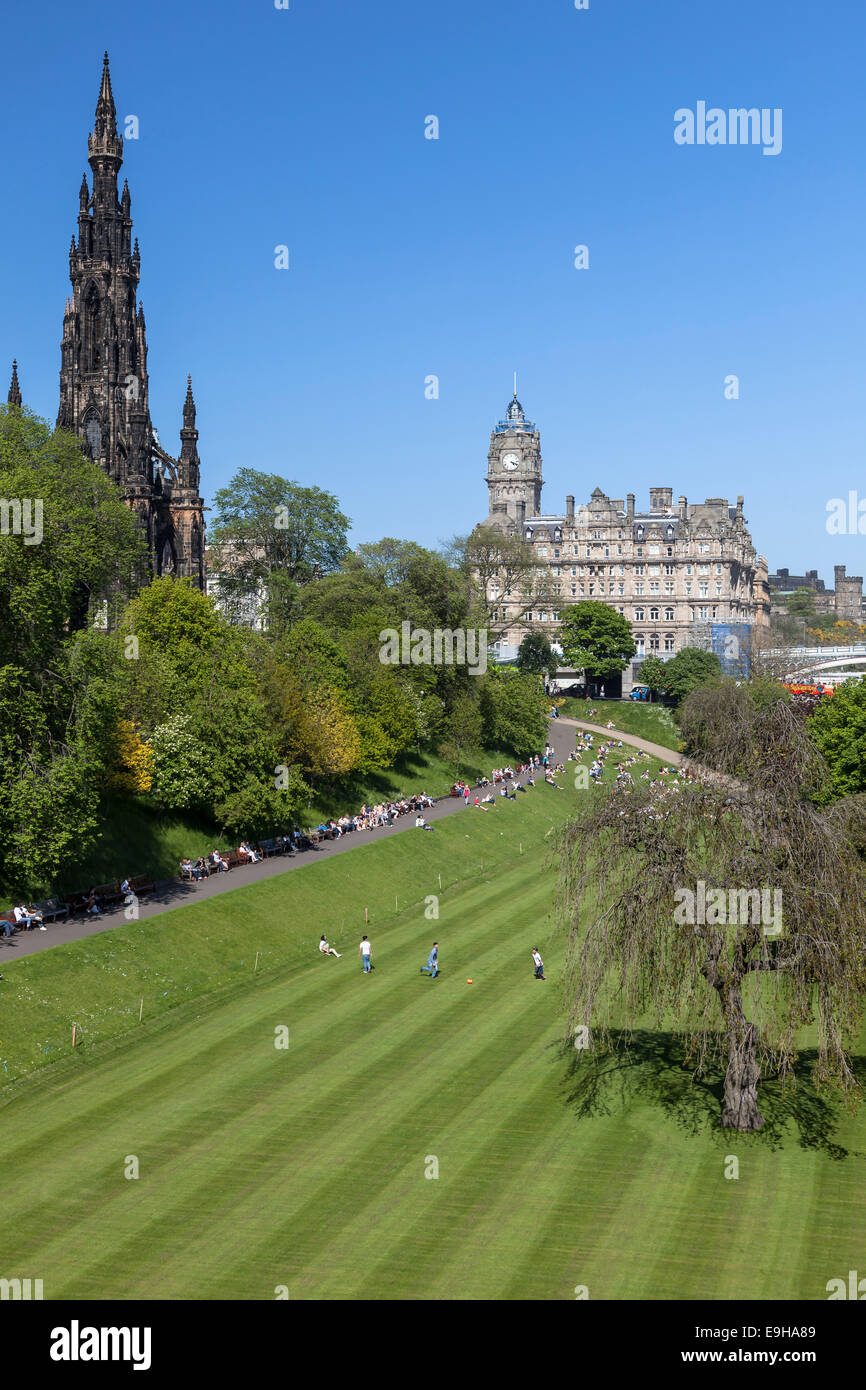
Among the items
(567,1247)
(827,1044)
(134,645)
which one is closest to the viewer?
(567,1247)

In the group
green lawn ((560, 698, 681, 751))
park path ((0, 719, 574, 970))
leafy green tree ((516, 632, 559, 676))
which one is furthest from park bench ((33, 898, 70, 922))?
leafy green tree ((516, 632, 559, 676))

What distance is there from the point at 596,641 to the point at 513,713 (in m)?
43.6

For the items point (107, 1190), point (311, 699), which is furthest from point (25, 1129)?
point (311, 699)

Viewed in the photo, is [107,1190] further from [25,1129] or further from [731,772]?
[731,772]

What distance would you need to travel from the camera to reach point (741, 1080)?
27.8 m

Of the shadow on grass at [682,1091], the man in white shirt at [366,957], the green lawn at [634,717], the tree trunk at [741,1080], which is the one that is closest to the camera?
the tree trunk at [741,1080]

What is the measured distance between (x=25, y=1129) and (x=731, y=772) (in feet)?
58.2

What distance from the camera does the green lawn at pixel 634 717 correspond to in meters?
110

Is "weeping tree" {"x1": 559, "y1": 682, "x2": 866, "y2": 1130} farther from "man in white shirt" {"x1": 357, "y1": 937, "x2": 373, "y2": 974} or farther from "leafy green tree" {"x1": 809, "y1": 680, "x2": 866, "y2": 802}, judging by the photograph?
"leafy green tree" {"x1": 809, "y1": 680, "x2": 866, "y2": 802}

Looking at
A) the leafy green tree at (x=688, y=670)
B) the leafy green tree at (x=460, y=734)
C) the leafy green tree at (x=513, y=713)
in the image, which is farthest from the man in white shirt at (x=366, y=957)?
the leafy green tree at (x=688, y=670)

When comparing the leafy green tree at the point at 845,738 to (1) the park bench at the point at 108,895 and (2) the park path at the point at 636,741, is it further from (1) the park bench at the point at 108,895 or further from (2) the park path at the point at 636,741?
(2) the park path at the point at 636,741

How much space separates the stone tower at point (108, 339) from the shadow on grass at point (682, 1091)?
62203 mm

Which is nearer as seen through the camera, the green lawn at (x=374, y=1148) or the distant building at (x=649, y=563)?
the green lawn at (x=374, y=1148)
